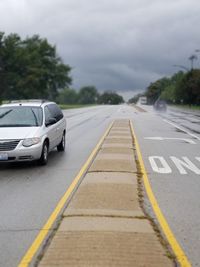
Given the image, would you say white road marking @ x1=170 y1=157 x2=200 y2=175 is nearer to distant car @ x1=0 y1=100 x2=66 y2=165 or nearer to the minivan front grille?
distant car @ x1=0 y1=100 x2=66 y2=165

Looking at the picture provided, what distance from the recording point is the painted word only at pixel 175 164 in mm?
11297

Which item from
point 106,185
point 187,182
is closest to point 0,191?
point 106,185

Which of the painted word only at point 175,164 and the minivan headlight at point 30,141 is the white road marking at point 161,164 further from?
the minivan headlight at point 30,141

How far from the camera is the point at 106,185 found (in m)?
9.17

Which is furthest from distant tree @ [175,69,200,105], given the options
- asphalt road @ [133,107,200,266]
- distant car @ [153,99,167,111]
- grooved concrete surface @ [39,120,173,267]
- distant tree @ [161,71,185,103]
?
grooved concrete surface @ [39,120,173,267]

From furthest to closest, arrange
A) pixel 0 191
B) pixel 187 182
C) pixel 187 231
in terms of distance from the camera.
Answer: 1. pixel 187 182
2. pixel 0 191
3. pixel 187 231

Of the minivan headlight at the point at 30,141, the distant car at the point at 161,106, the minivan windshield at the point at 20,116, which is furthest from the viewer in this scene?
the distant car at the point at 161,106

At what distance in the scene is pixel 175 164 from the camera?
1233cm

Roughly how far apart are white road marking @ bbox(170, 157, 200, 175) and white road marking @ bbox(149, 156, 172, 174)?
276 mm

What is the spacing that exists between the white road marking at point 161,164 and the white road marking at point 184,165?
0.28 m

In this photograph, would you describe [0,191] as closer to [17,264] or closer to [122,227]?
[122,227]

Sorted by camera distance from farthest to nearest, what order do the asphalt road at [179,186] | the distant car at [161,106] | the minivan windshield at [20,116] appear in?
the distant car at [161,106] < the minivan windshield at [20,116] < the asphalt road at [179,186]

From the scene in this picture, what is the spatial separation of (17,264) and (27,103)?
9547mm

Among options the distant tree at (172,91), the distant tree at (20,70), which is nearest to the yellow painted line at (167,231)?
the distant tree at (20,70)
